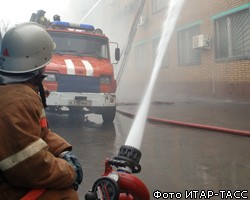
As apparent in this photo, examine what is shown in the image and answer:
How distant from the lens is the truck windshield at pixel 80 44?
7.88 metres

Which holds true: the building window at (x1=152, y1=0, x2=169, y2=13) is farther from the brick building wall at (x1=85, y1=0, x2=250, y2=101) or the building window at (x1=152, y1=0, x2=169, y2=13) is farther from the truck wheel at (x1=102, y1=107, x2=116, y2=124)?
the truck wheel at (x1=102, y1=107, x2=116, y2=124)

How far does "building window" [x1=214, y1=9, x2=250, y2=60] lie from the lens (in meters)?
10.6

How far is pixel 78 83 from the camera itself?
24.0 feet

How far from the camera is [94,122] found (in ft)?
28.5

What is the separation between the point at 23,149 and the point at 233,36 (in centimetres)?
1092

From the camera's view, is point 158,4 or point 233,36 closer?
point 233,36

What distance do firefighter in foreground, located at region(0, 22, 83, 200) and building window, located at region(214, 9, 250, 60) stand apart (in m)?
9.81

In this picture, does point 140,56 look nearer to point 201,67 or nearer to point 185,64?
point 185,64

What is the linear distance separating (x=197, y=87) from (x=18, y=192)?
39.9 ft

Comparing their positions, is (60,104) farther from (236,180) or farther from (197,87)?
(197,87)

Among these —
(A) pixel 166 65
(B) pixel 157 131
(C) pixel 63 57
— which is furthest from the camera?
(A) pixel 166 65

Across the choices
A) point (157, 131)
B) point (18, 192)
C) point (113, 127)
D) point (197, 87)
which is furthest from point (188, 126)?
point (197, 87)

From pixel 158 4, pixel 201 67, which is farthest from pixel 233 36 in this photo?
pixel 158 4

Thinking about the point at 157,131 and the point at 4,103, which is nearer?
the point at 4,103
